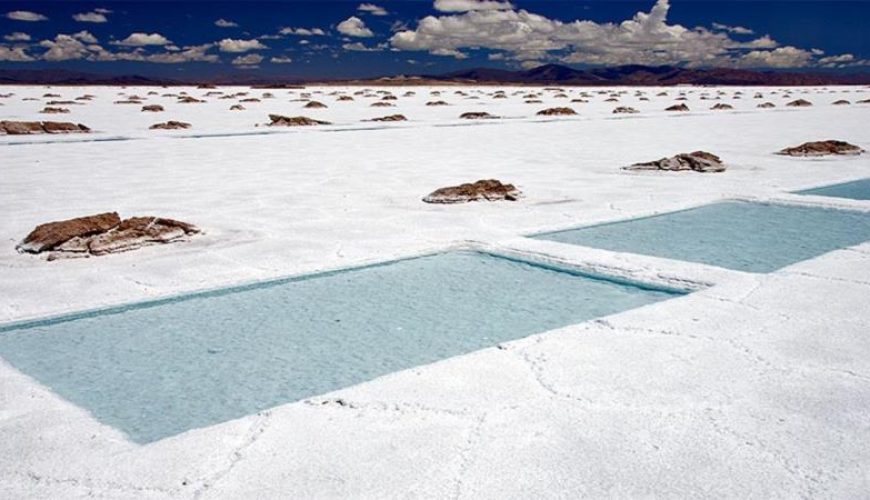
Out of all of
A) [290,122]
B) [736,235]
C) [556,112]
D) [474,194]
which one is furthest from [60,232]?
[556,112]

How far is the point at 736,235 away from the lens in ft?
16.5

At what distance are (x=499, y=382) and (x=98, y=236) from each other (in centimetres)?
309

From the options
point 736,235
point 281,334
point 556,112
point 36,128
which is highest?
point 556,112

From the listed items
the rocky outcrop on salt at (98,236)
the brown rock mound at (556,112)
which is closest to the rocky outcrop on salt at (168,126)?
the brown rock mound at (556,112)

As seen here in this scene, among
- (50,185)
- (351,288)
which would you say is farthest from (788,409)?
(50,185)

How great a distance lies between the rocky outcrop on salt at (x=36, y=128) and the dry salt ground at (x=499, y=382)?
24.3 ft

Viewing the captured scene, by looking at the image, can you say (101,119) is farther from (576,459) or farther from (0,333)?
(576,459)

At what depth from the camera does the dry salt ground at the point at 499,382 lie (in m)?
1.93

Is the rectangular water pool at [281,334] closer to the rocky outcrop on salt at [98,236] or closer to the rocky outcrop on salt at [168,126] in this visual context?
the rocky outcrop on salt at [98,236]

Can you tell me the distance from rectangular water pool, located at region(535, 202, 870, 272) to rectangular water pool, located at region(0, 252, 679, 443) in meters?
0.81

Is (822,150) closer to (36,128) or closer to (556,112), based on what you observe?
(556,112)

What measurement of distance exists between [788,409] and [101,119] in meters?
18.7

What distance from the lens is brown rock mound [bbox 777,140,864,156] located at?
9789 mm

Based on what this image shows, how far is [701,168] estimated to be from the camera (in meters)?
8.20
